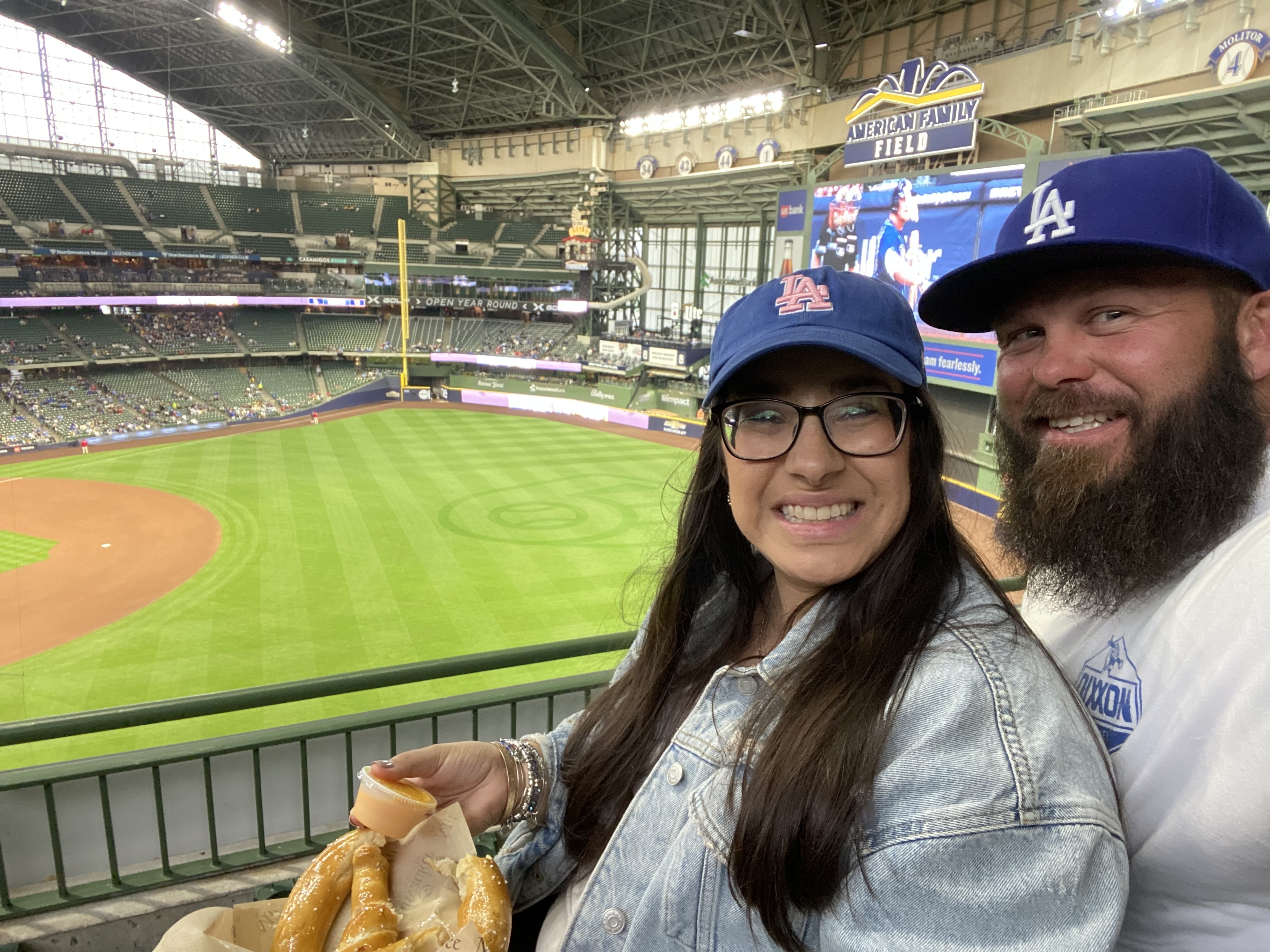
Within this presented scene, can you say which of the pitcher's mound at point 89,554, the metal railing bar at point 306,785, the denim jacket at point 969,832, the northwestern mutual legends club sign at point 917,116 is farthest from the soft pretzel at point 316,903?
the northwestern mutual legends club sign at point 917,116

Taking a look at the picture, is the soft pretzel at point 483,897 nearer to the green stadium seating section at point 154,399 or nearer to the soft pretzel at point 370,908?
the soft pretzel at point 370,908

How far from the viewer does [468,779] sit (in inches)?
72.4

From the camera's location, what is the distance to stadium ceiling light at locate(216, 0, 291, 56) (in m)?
27.6

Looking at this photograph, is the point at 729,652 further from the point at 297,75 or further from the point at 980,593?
the point at 297,75

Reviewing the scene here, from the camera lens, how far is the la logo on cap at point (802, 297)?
1269 mm

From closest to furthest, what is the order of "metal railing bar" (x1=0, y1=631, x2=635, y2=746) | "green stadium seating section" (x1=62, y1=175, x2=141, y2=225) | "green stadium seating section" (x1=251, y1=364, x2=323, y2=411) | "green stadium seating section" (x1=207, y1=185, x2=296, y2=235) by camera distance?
1. "metal railing bar" (x1=0, y1=631, x2=635, y2=746)
2. "green stadium seating section" (x1=251, y1=364, x2=323, y2=411)
3. "green stadium seating section" (x1=62, y1=175, x2=141, y2=225)
4. "green stadium seating section" (x1=207, y1=185, x2=296, y2=235)

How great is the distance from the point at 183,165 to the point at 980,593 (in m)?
51.0

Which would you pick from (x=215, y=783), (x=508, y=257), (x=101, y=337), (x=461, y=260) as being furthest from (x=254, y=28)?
(x=215, y=783)

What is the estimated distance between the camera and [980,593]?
1.20 meters

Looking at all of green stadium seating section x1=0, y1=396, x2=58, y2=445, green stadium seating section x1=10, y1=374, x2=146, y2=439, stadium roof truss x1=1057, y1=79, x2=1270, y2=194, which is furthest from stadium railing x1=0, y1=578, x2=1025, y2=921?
green stadium seating section x1=10, y1=374, x2=146, y2=439

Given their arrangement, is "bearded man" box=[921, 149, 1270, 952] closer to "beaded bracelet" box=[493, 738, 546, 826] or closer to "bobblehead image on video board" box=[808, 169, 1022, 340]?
"beaded bracelet" box=[493, 738, 546, 826]

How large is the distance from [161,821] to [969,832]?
3.42 meters

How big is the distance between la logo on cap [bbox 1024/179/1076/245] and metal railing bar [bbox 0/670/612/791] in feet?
8.49

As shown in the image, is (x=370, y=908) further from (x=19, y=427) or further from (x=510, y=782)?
(x=19, y=427)
